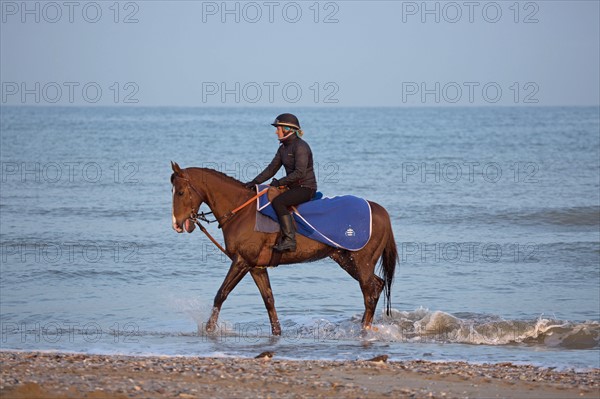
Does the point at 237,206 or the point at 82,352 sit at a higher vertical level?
the point at 237,206

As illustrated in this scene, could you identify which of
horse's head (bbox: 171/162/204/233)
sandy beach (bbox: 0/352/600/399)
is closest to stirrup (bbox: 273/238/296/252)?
horse's head (bbox: 171/162/204/233)

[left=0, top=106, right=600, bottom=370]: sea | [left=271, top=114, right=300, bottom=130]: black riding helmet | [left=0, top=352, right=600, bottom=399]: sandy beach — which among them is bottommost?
[left=0, top=352, right=600, bottom=399]: sandy beach

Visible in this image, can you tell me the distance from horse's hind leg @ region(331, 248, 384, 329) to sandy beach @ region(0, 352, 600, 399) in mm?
1979

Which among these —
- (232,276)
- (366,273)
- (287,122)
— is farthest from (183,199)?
(366,273)

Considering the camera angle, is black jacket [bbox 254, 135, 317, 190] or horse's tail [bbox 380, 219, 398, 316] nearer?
black jacket [bbox 254, 135, 317, 190]

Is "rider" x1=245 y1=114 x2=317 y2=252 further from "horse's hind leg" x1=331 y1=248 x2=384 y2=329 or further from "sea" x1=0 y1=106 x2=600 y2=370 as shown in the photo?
"sea" x1=0 y1=106 x2=600 y2=370

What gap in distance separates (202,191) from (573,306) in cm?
575

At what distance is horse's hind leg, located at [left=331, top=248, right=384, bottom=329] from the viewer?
37.9 feet

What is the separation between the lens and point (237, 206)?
11211 mm

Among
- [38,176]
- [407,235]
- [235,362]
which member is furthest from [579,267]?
[38,176]

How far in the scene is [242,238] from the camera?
11.1 meters

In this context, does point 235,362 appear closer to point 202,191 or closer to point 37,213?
point 202,191

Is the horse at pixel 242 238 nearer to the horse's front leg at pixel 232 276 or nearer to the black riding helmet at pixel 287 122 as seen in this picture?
the horse's front leg at pixel 232 276

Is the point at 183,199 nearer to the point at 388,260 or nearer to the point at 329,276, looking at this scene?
the point at 388,260
